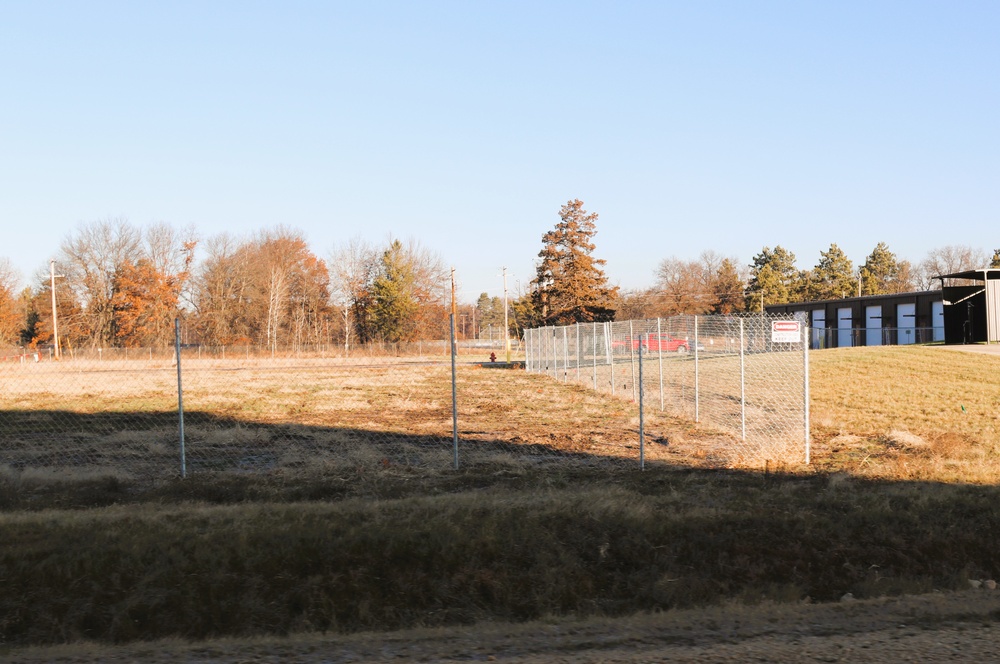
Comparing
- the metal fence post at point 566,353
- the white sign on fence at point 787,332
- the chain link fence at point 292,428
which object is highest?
the white sign on fence at point 787,332

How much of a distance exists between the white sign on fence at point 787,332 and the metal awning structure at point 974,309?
1385 inches

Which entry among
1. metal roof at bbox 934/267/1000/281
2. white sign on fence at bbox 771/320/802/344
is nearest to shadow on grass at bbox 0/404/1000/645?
white sign on fence at bbox 771/320/802/344

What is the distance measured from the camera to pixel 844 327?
197 feet

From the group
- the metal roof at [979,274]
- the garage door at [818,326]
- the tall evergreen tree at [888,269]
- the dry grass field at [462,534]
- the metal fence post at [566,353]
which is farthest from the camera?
the tall evergreen tree at [888,269]

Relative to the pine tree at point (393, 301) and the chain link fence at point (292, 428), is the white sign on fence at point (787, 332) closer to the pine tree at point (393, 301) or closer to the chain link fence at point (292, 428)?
the chain link fence at point (292, 428)

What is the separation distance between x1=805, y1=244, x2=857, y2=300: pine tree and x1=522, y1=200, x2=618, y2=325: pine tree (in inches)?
1397

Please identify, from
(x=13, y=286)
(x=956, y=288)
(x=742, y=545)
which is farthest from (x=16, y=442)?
(x=13, y=286)

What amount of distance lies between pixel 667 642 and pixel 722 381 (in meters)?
19.9

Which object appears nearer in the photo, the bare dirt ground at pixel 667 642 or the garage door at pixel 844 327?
the bare dirt ground at pixel 667 642

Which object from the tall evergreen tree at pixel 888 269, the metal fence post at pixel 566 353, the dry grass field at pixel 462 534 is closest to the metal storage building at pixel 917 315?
the metal fence post at pixel 566 353

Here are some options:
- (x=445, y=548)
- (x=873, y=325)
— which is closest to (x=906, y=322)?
(x=873, y=325)

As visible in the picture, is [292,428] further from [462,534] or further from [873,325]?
[873,325]

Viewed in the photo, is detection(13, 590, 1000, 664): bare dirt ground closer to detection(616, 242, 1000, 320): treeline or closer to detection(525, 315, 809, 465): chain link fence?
detection(525, 315, 809, 465): chain link fence

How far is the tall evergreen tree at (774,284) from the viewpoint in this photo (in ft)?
297
